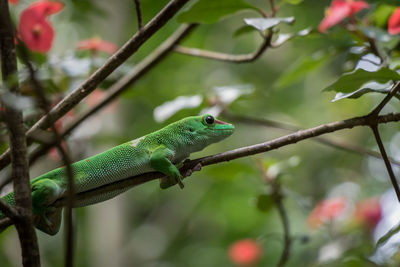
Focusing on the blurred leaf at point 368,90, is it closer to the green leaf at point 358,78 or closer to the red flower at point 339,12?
the green leaf at point 358,78

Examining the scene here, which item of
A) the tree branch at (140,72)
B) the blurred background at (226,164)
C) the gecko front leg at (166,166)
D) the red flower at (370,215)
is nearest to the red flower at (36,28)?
the blurred background at (226,164)

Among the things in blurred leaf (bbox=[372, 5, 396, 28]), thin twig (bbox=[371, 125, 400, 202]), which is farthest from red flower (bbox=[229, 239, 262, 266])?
thin twig (bbox=[371, 125, 400, 202])

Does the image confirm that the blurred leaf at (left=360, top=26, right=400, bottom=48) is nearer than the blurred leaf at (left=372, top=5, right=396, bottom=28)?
Yes

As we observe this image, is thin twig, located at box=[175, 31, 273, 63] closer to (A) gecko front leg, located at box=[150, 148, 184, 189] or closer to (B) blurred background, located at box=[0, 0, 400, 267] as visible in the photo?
(B) blurred background, located at box=[0, 0, 400, 267]

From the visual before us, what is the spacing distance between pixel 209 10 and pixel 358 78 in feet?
→ 2.56

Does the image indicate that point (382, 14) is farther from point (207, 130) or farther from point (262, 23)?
point (207, 130)

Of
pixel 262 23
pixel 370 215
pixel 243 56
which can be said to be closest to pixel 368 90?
pixel 262 23

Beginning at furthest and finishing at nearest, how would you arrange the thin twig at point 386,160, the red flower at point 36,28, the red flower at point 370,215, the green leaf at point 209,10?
1. the red flower at point 370,215
2. the red flower at point 36,28
3. the green leaf at point 209,10
4. the thin twig at point 386,160

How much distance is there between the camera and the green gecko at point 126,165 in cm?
204

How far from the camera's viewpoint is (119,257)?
4.39 meters

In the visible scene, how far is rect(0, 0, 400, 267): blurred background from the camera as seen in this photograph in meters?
2.98

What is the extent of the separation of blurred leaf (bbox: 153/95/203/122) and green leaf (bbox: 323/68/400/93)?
1132 mm

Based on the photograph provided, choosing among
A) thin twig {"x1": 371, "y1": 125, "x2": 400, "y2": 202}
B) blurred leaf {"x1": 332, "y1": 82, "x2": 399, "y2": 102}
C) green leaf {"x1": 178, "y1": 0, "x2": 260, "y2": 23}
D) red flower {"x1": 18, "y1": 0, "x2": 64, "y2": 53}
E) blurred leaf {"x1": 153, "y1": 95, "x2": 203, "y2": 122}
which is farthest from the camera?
blurred leaf {"x1": 153, "y1": 95, "x2": 203, "y2": 122}

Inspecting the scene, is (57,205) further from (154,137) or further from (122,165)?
(154,137)
